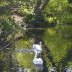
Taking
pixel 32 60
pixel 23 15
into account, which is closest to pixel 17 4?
pixel 32 60

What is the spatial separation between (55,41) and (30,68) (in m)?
4.63

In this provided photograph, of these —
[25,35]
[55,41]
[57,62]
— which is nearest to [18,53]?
[57,62]

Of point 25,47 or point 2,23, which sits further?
point 25,47

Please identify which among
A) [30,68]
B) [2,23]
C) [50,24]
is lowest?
[50,24]

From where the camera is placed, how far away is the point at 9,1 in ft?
33.7

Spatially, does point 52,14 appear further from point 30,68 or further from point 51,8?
point 30,68

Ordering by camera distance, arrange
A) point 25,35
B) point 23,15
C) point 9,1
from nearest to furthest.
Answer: point 9,1 → point 25,35 → point 23,15

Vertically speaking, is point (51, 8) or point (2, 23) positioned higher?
Answer: point (2, 23)

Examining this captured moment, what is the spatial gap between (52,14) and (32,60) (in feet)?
29.4

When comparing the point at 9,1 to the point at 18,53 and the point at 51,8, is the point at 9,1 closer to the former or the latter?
the point at 18,53

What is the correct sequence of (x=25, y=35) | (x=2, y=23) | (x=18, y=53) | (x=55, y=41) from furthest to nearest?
(x=25, y=35) → (x=55, y=41) → (x=18, y=53) → (x=2, y=23)

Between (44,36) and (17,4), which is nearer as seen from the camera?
(17,4)

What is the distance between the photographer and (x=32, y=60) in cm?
1066

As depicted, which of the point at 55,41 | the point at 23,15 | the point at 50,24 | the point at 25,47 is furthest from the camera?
the point at 50,24
